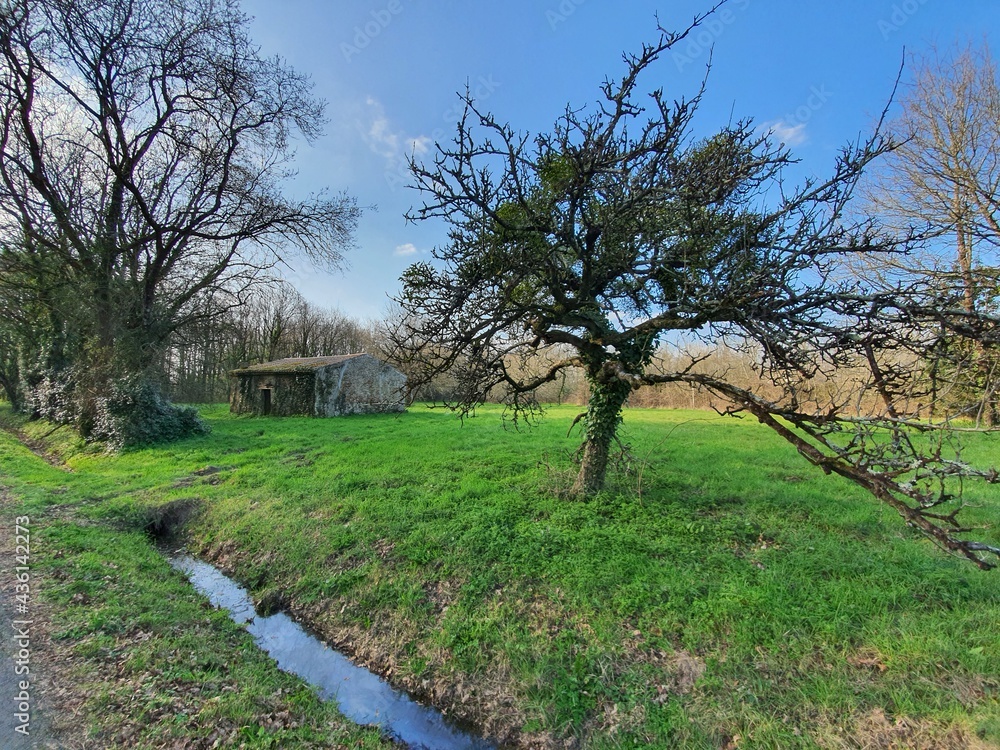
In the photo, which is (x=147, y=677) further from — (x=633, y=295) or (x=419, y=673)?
(x=633, y=295)

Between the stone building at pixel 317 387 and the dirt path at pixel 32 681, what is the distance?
19.8 metres

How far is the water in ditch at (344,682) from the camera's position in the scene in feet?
13.2

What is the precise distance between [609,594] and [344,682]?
303 centimetres

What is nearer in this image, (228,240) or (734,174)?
(734,174)

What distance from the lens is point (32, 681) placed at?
3.56m

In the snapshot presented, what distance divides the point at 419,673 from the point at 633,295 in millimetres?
5797

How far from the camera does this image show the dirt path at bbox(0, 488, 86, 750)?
10.1 ft

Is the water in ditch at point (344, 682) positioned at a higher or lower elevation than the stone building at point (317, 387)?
lower

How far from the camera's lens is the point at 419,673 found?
4.59 m

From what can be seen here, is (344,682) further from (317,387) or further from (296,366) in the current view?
(296,366)

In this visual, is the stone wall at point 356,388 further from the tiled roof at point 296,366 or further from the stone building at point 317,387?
the tiled roof at point 296,366

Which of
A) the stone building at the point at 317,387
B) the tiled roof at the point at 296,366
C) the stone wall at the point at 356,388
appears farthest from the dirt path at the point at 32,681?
the tiled roof at the point at 296,366

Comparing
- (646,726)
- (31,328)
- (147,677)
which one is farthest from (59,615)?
(31,328)

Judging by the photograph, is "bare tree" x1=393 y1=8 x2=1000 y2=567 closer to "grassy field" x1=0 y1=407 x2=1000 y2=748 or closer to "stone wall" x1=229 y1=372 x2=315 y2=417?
"grassy field" x1=0 y1=407 x2=1000 y2=748
